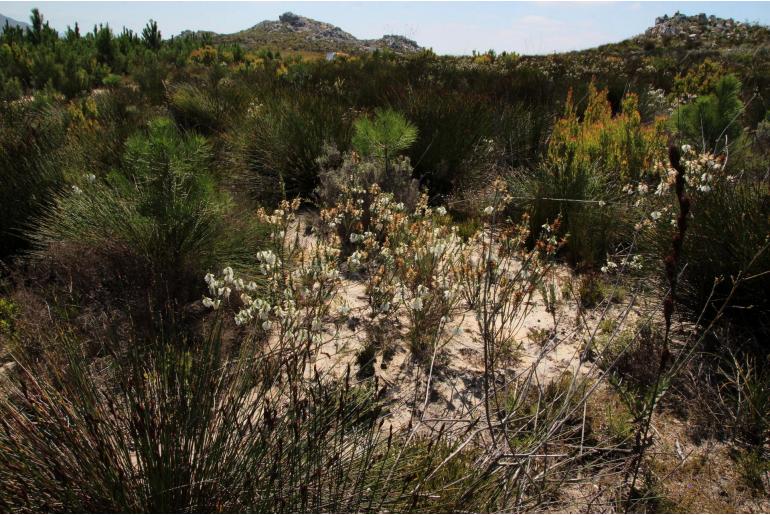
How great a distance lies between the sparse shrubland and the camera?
1.80 meters

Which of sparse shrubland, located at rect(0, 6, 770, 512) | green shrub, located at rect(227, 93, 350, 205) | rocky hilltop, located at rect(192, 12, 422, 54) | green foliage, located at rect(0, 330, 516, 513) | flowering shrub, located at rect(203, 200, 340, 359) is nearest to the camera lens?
green foliage, located at rect(0, 330, 516, 513)

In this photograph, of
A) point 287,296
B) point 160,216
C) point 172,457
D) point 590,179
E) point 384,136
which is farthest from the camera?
point 384,136

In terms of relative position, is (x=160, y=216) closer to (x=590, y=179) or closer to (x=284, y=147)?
(x=284, y=147)

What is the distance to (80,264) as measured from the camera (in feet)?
12.3

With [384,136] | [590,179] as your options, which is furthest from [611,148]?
[384,136]

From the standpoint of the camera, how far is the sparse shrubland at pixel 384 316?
1.80 meters

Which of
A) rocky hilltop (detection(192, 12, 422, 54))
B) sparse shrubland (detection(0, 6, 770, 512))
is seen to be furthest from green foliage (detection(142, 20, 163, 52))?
rocky hilltop (detection(192, 12, 422, 54))

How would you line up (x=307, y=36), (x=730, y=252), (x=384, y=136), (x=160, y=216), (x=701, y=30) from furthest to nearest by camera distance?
1. (x=307, y=36)
2. (x=701, y=30)
3. (x=384, y=136)
4. (x=160, y=216)
5. (x=730, y=252)

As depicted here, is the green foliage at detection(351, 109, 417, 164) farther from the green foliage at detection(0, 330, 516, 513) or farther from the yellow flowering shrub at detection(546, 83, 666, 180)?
the green foliage at detection(0, 330, 516, 513)

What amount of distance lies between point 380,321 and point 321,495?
77.3 inches

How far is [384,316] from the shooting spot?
3.74m

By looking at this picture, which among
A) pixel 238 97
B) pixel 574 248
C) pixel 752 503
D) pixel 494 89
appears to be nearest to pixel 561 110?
pixel 494 89

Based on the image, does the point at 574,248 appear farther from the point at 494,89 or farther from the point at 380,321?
the point at 494,89

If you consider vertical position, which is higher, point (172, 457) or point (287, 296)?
point (287, 296)
